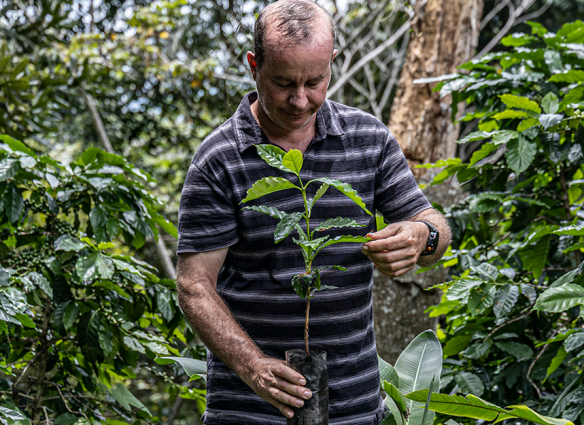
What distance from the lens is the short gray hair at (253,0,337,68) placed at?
4.84 ft

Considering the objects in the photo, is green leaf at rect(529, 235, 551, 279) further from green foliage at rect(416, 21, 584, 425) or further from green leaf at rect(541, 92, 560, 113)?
green leaf at rect(541, 92, 560, 113)

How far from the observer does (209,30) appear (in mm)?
8148

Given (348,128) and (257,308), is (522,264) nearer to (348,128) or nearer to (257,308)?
(348,128)

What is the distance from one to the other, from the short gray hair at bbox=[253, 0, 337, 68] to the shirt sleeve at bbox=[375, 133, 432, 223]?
0.44m

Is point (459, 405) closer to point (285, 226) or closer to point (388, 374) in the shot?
point (388, 374)

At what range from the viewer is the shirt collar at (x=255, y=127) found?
1.72 meters

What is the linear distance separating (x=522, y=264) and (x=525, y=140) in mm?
494

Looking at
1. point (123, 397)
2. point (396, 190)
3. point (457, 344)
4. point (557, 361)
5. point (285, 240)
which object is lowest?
point (123, 397)

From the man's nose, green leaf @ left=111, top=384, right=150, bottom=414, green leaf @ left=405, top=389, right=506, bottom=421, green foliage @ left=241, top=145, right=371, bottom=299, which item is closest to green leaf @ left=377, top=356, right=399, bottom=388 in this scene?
green leaf @ left=405, top=389, right=506, bottom=421

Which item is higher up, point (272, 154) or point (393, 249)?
point (272, 154)

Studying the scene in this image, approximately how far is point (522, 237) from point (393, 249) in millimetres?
1242

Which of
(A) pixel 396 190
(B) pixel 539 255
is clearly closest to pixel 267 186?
(A) pixel 396 190

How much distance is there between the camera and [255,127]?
69.1 inches

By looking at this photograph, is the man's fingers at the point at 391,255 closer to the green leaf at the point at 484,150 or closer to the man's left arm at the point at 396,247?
the man's left arm at the point at 396,247
